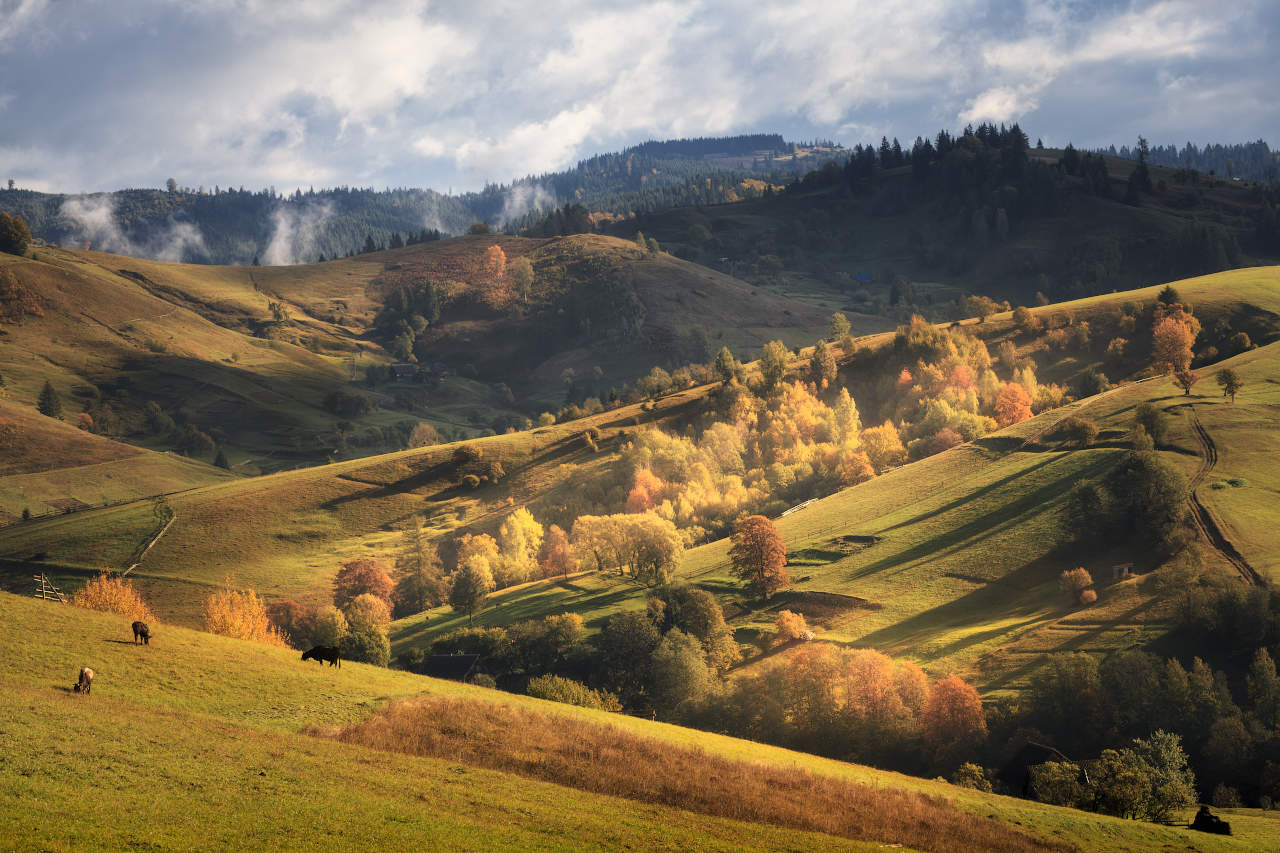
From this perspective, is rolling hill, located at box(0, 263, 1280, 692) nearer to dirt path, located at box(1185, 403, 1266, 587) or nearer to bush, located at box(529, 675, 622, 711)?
dirt path, located at box(1185, 403, 1266, 587)

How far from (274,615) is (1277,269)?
687ft

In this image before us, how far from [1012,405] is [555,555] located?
280ft

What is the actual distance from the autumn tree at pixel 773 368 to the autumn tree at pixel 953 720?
12082 cm

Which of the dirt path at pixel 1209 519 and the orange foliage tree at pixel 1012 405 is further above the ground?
the orange foliage tree at pixel 1012 405

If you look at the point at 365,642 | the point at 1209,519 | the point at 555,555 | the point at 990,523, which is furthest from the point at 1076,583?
the point at 555,555

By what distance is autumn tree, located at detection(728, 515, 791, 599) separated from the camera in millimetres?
102750

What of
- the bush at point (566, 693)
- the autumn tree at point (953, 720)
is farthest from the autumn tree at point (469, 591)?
the autumn tree at point (953, 720)

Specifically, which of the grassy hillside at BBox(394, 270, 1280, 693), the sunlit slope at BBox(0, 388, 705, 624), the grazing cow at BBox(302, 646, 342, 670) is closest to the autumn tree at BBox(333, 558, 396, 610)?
the sunlit slope at BBox(0, 388, 705, 624)

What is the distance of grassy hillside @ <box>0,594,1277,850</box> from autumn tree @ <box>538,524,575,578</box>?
83.4m

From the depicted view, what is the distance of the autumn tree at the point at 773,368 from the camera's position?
18725 centimetres

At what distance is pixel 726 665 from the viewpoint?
288 ft

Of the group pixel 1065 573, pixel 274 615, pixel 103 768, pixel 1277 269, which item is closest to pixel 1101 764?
pixel 1065 573

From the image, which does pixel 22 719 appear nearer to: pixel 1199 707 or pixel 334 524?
pixel 1199 707

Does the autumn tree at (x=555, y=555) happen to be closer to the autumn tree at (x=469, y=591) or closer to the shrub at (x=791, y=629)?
the autumn tree at (x=469, y=591)
